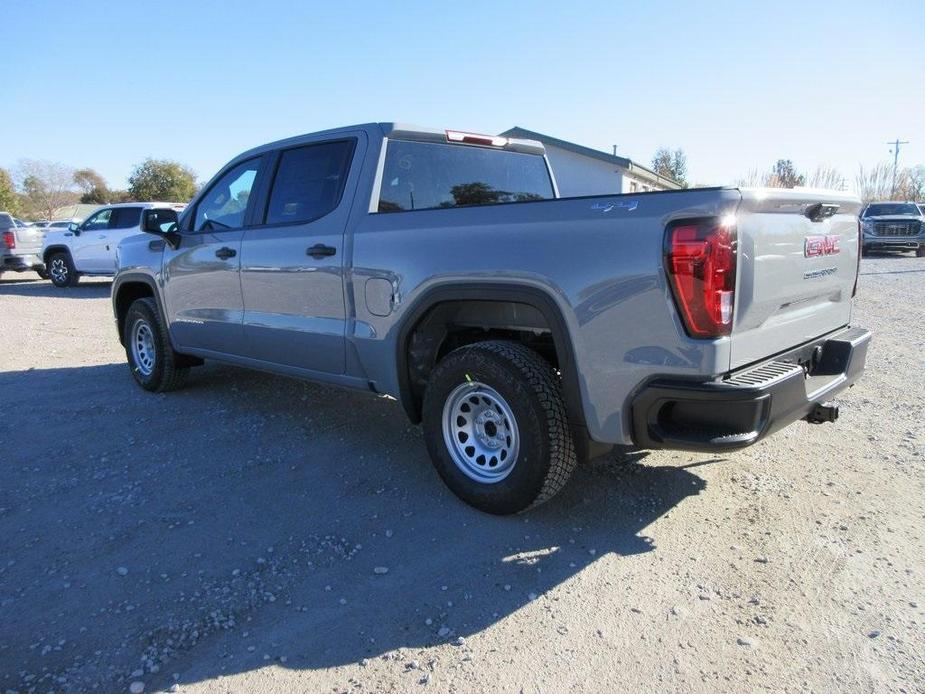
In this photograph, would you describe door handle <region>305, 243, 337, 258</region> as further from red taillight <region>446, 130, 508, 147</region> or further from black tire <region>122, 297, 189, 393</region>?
black tire <region>122, 297, 189, 393</region>

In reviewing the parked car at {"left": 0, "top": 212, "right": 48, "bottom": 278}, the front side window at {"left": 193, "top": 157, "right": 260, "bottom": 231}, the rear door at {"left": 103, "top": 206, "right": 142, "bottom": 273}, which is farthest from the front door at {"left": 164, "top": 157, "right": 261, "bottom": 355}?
the parked car at {"left": 0, "top": 212, "right": 48, "bottom": 278}

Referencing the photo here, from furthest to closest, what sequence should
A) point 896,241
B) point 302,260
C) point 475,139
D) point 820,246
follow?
point 896,241
point 475,139
point 302,260
point 820,246

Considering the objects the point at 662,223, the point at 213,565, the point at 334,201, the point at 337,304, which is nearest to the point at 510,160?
the point at 334,201

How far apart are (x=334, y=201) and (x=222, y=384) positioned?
289 centimetres

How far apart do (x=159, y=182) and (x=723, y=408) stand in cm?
4956

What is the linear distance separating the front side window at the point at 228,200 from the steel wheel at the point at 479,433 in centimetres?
232

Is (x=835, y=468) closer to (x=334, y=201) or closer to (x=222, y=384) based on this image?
(x=334, y=201)

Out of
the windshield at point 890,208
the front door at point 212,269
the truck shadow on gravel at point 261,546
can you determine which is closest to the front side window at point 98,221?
the front door at point 212,269

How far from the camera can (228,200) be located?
16.5 ft

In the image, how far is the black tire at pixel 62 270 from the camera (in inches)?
606

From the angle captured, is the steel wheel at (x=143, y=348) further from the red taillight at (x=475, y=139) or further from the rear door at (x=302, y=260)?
the red taillight at (x=475, y=139)

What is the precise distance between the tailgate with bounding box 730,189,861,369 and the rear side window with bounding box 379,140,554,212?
1.78 meters

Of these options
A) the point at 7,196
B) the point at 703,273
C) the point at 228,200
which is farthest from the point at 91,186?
the point at 703,273

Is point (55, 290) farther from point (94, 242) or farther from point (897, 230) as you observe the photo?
point (897, 230)
